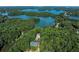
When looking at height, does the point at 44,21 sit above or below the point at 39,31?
above

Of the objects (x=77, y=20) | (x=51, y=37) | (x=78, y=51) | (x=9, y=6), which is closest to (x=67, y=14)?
(x=77, y=20)

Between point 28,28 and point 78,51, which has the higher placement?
point 28,28

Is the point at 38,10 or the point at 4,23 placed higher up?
the point at 38,10

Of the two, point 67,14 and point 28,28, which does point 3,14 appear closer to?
point 28,28

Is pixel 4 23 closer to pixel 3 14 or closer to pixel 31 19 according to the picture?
pixel 3 14
